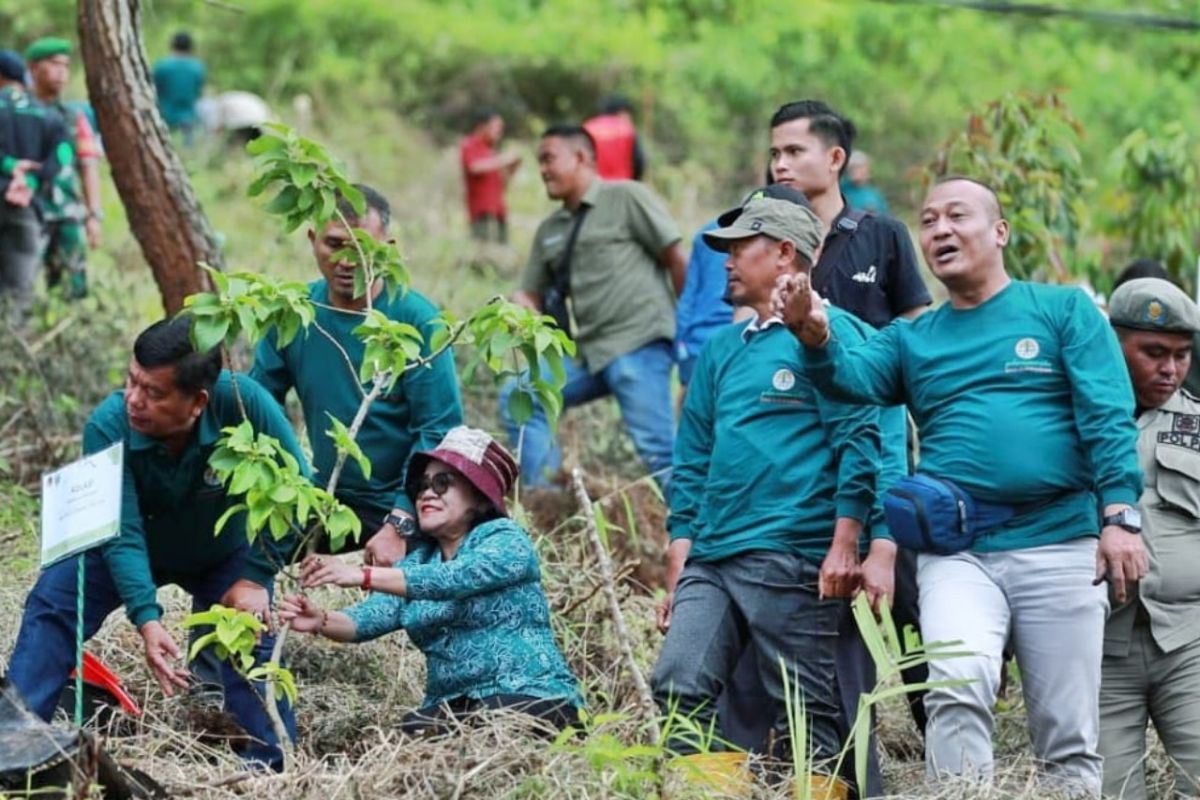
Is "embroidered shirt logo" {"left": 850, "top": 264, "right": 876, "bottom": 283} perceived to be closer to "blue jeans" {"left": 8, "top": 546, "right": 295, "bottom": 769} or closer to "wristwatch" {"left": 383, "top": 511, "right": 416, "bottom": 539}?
"wristwatch" {"left": 383, "top": 511, "right": 416, "bottom": 539}

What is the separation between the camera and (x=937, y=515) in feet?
18.5

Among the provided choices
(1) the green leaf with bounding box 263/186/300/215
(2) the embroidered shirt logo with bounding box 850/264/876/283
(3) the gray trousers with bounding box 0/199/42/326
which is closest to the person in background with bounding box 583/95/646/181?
(3) the gray trousers with bounding box 0/199/42/326

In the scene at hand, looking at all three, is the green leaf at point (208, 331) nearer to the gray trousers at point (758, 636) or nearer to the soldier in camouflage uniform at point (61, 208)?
the gray trousers at point (758, 636)

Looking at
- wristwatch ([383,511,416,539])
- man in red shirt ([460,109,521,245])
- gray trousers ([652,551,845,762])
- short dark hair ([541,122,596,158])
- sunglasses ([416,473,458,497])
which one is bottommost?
man in red shirt ([460,109,521,245])

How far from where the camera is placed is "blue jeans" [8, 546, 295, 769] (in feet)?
19.2

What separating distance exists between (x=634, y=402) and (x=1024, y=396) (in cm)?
370

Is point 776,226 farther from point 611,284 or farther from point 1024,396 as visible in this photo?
point 611,284

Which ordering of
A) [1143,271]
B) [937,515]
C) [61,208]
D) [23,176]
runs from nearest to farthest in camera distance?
[937,515] < [1143,271] < [23,176] < [61,208]

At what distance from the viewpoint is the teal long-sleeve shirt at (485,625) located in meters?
5.96

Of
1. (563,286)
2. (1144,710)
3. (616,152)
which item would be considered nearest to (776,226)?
(1144,710)

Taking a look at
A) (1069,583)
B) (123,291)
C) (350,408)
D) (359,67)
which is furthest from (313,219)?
(359,67)

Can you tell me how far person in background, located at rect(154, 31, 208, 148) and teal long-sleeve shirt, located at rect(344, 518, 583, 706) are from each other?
1323cm

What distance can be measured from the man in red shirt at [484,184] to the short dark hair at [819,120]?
11748 millimetres

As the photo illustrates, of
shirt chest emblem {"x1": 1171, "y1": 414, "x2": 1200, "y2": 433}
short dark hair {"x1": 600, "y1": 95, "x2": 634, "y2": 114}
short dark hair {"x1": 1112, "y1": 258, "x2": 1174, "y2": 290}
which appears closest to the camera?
shirt chest emblem {"x1": 1171, "y1": 414, "x2": 1200, "y2": 433}
